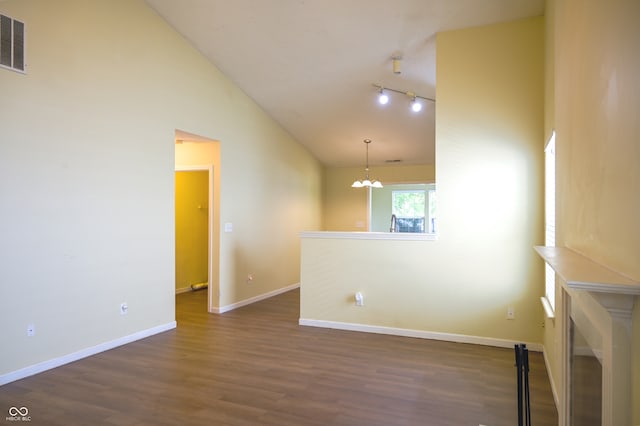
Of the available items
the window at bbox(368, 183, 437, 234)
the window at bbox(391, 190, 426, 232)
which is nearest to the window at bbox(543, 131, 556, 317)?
the window at bbox(368, 183, 437, 234)

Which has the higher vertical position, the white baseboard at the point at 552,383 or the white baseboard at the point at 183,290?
the white baseboard at the point at 552,383

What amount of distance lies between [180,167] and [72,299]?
2759 millimetres

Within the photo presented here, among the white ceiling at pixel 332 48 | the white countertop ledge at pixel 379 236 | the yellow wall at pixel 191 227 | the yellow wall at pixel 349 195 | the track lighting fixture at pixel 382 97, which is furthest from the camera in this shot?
the yellow wall at pixel 349 195

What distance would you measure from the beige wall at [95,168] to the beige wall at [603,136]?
406 centimetres

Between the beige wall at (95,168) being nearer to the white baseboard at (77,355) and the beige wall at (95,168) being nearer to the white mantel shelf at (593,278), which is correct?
the white baseboard at (77,355)

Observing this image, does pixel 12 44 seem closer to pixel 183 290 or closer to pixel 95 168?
pixel 95 168

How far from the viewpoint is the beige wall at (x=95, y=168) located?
345cm

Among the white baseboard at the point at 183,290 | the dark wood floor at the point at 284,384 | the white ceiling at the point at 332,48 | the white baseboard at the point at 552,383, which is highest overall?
the white ceiling at the point at 332,48

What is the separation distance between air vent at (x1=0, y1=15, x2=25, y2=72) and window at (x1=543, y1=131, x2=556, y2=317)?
4.50 meters

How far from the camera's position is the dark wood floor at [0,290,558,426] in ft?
9.07


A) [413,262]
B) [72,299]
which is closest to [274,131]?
[413,262]

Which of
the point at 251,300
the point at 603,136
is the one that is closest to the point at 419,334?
the point at 251,300

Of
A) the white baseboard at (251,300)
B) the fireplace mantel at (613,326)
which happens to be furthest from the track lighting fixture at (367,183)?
the fireplace mantel at (613,326)

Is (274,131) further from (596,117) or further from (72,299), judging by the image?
(596,117)
